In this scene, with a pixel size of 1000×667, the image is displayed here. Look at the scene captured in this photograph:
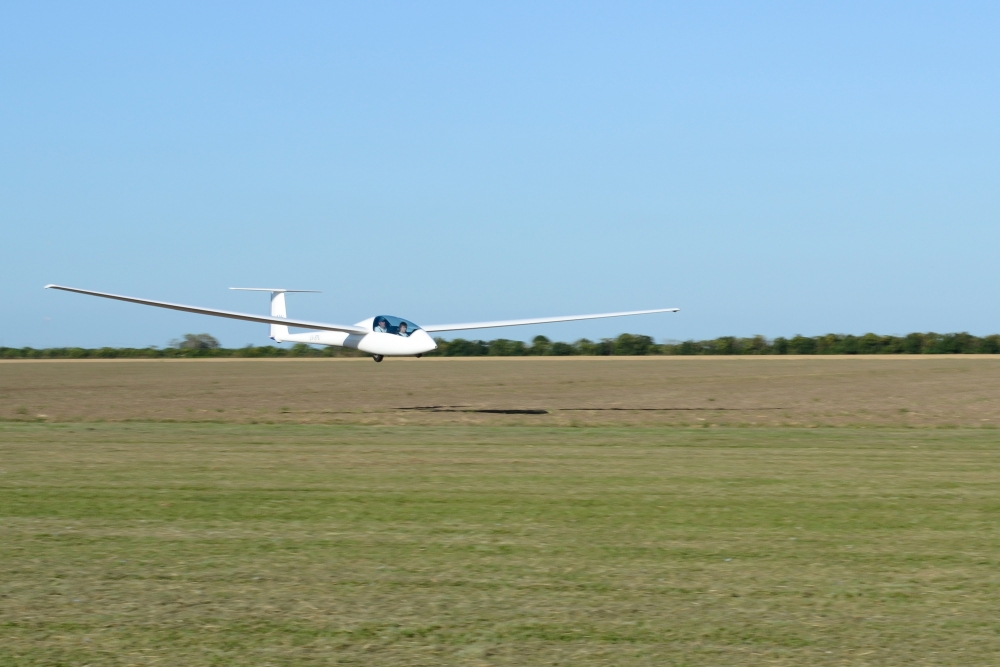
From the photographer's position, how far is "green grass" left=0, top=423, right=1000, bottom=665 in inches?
227

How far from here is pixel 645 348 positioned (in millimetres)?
72312

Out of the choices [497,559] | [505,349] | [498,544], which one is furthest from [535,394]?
[505,349]

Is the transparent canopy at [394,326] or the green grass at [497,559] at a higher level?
the transparent canopy at [394,326]

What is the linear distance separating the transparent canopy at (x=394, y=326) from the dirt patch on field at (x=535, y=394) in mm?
1924

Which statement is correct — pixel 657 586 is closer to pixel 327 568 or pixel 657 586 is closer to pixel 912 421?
pixel 327 568

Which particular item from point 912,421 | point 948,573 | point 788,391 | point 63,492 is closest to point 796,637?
point 948,573

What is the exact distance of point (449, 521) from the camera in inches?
383

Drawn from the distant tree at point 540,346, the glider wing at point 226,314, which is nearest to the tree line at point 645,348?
the distant tree at point 540,346

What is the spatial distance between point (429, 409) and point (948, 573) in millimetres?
19525

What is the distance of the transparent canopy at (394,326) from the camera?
24031 mm

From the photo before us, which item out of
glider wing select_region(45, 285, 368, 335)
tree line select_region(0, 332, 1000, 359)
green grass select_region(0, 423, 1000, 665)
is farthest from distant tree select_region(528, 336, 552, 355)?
green grass select_region(0, 423, 1000, 665)

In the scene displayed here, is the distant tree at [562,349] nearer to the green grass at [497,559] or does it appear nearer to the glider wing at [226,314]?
the glider wing at [226,314]

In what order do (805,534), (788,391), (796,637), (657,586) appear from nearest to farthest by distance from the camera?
1. (796,637)
2. (657,586)
3. (805,534)
4. (788,391)

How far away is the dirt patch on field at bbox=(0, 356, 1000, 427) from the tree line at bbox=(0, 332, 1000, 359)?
44.7 feet
